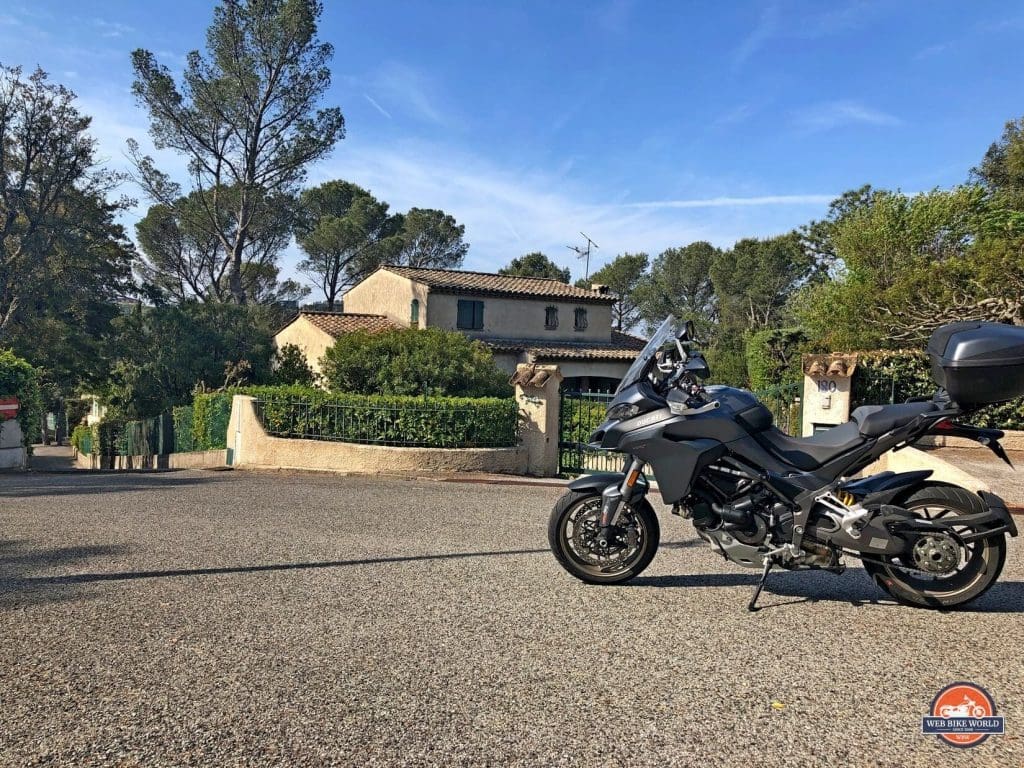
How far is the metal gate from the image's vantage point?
11.8m

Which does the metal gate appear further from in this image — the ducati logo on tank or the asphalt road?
the ducati logo on tank

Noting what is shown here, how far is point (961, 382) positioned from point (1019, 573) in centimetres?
222

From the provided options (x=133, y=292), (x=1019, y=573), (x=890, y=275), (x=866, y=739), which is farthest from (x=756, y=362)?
(x=133, y=292)

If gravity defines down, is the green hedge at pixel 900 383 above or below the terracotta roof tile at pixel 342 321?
below

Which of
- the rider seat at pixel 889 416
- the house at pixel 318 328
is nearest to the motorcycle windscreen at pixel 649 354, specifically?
the rider seat at pixel 889 416

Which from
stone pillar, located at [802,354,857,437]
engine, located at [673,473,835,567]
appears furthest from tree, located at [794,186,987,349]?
engine, located at [673,473,835,567]

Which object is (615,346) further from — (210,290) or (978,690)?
(978,690)

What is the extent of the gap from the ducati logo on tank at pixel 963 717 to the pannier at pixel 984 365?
63.8 inches

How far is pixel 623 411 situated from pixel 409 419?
24.7 feet

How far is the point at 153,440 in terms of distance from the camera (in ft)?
72.5

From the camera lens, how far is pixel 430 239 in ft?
152

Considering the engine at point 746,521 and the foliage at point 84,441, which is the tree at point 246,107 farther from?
the engine at point 746,521

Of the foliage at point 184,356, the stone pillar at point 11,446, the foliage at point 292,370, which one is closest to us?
the stone pillar at point 11,446

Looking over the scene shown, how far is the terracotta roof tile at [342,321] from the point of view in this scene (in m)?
28.0
